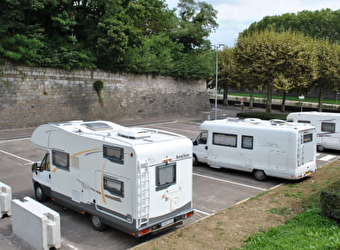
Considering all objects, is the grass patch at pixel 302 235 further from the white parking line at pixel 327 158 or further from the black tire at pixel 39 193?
the white parking line at pixel 327 158

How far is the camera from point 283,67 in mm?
33406

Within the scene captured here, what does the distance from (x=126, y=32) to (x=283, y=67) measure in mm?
15295

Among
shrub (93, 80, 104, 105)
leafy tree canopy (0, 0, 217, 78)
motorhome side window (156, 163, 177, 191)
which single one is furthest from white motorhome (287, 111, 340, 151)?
shrub (93, 80, 104, 105)

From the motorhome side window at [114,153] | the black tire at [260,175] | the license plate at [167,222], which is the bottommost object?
the black tire at [260,175]

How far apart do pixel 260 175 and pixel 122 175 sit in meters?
7.96

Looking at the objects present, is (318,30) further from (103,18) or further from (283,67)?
(103,18)

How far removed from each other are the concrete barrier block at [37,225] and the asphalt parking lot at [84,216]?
0.96 ft

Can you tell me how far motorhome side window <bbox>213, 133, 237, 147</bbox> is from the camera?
15.2 meters

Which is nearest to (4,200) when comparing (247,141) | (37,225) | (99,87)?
(37,225)

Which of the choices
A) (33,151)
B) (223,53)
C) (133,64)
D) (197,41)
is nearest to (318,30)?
(223,53)

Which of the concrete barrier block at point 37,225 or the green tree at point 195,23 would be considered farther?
the green tree at point 195,23

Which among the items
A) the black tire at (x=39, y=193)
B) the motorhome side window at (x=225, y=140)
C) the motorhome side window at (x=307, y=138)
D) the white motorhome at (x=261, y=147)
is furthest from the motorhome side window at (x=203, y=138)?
the black tire at (x=39, y=193)

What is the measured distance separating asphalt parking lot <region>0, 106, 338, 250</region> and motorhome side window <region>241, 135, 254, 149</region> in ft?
4.51

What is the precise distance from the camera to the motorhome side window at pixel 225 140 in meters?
15.2
